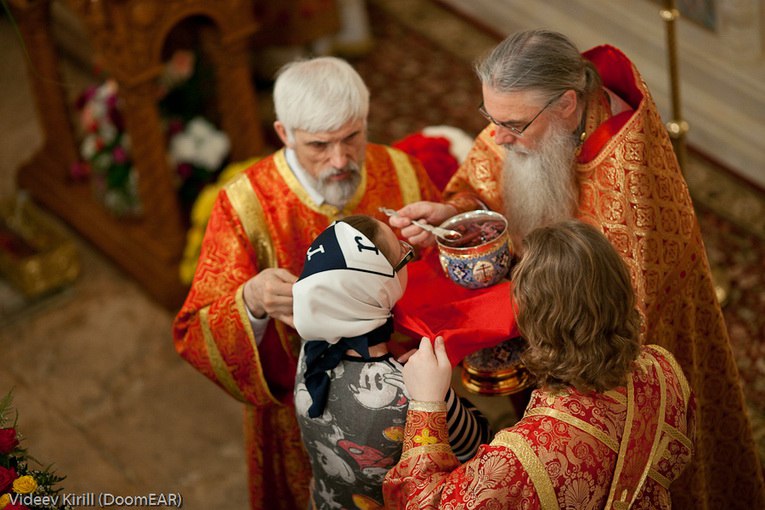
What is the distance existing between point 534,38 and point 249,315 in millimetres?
1226

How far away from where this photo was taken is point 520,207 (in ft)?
11.5

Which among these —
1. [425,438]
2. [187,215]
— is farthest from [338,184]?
[187,215]

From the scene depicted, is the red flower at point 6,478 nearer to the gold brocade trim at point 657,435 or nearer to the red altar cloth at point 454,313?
the red altar cloth at point 454,313

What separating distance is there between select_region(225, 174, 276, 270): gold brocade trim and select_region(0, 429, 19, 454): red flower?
1.09 m

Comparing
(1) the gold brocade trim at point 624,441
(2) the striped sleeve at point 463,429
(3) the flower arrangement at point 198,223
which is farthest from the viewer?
(3) the flower arrangement at point 198,223

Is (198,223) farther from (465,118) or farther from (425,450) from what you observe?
(425,450)

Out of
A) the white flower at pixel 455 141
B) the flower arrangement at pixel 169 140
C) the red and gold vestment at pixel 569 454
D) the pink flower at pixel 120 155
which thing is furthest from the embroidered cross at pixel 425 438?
the pink flower at pixel 120 155

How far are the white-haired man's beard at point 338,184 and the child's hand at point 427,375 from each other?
0.93 m

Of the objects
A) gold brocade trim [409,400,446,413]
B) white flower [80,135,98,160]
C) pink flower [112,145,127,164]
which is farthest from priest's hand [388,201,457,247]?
white flower [80,135,98,160]

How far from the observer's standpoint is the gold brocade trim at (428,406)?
280 centimetres

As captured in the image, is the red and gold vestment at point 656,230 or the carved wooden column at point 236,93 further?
the carved wooden column at point 236,93

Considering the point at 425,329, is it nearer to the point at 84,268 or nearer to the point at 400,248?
the point at 400,248

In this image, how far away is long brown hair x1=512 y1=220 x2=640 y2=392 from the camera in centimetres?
261

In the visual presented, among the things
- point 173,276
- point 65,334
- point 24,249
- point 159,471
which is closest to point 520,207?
point 159,471
